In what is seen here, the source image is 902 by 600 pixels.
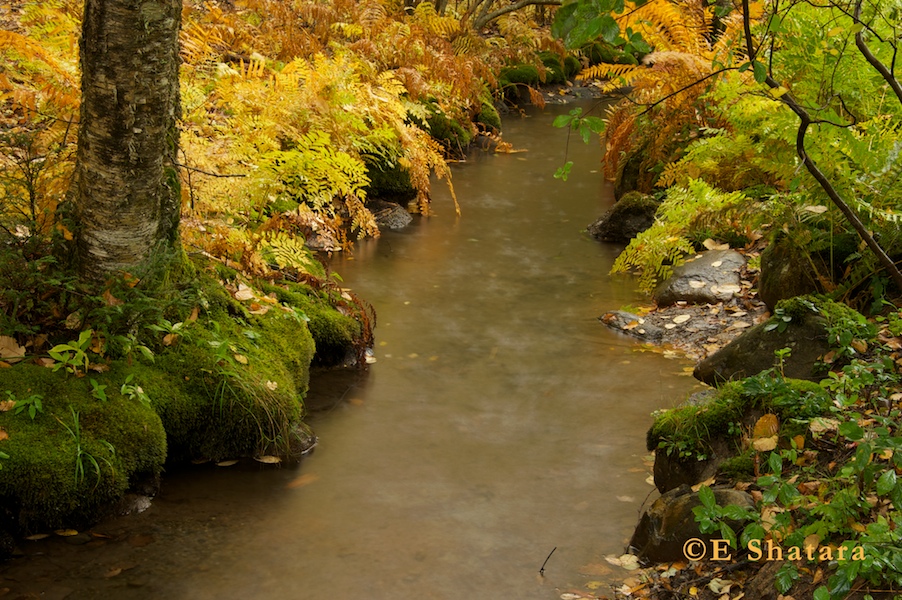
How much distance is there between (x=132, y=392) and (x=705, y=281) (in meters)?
4.26

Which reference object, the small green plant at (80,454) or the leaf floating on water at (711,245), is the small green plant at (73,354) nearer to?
the small green plant at (80,454)

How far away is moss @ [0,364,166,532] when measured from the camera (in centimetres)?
351

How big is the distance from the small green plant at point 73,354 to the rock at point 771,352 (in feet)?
10.5

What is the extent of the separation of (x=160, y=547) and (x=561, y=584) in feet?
5.37

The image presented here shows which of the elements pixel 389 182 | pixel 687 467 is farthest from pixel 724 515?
pixel 389 182

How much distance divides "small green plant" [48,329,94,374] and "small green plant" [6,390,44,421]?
0.19m

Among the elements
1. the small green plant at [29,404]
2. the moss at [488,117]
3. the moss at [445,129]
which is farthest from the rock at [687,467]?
the moss at [488,117]

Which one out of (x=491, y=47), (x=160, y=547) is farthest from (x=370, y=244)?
(x=491, y=47)

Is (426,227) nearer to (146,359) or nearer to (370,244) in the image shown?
(370,244)

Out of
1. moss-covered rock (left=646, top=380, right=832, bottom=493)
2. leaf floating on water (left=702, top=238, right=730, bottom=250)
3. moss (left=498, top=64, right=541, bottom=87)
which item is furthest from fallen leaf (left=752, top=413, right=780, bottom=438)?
moss (left=498, top=64, right=541, bottom=87)

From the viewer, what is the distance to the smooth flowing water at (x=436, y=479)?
3.43 m

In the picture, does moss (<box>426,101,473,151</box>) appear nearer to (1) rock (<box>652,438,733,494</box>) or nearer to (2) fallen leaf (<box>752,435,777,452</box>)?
(1) rock (<box>652,438,733,494</box>)

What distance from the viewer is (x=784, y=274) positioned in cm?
550

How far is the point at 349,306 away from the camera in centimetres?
575
